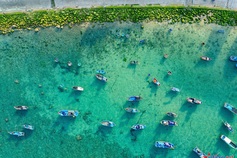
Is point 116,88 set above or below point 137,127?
above

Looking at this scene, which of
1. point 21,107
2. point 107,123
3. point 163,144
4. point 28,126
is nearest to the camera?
point 21,107

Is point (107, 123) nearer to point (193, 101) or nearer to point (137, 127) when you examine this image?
point (137, 127)

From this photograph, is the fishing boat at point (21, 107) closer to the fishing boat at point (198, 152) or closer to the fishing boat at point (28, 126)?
the fishing boat at point (28, 126)

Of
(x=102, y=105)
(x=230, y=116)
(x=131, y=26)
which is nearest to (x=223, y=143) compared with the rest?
(x=230, y=116)

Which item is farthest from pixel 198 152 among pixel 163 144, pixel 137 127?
pixel 137 127

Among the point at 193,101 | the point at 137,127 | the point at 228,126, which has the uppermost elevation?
the point at 193,101

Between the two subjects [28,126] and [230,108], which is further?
[230,108]

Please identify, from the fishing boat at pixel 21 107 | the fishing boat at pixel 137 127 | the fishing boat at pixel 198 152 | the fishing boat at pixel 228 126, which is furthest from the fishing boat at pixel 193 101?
the fishing boat at pixel 21 107
